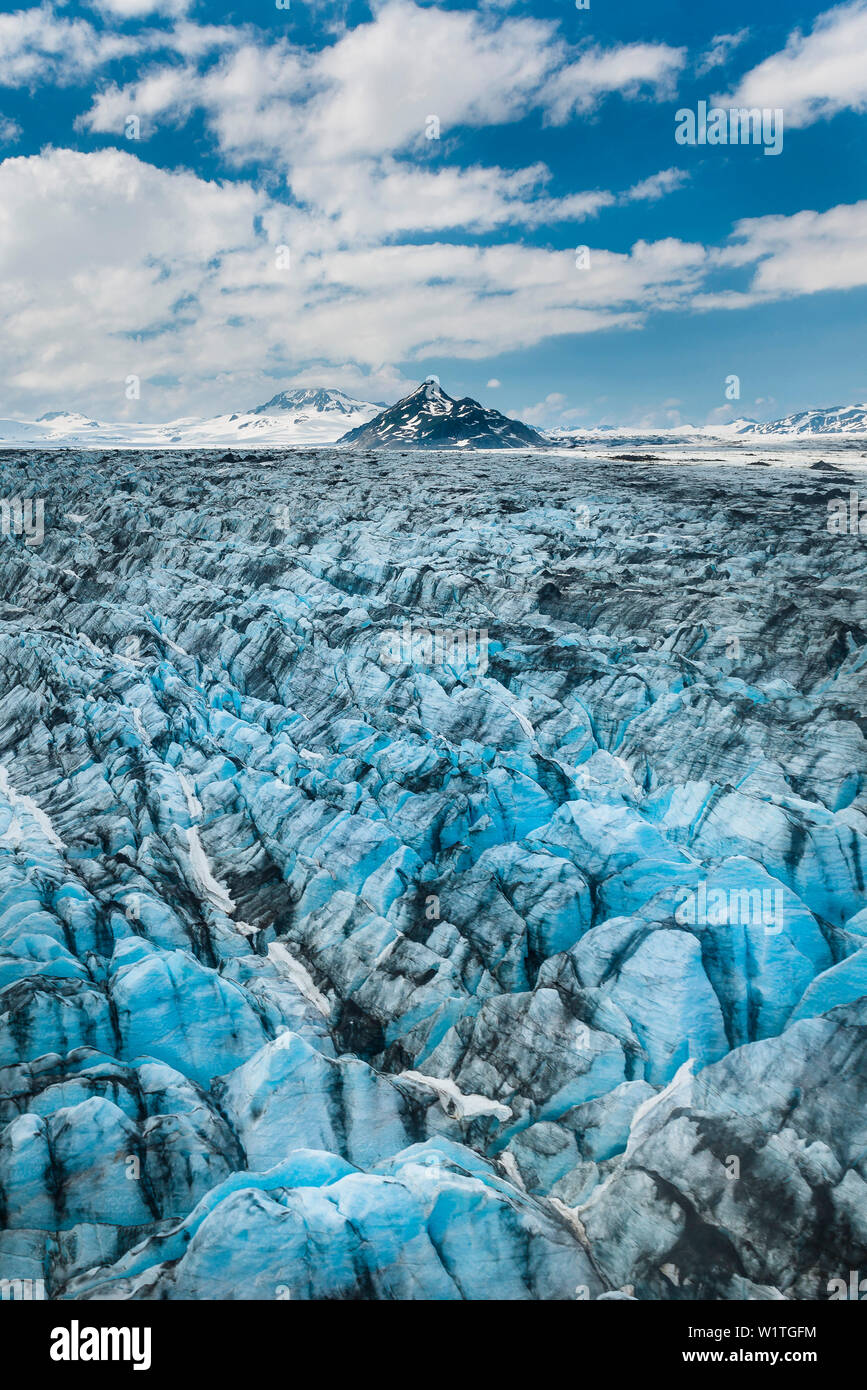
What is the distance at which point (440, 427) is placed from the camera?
158 meters

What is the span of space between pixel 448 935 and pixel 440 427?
157618mm

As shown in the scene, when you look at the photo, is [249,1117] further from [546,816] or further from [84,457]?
[84,457]

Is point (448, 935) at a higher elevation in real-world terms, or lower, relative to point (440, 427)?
lower

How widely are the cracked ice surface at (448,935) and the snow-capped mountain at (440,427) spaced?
123950mm

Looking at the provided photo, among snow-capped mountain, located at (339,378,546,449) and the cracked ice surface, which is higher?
snow-capped mountain, located at (339,378,546,449)

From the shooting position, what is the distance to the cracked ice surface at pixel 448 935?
9070 millimetres

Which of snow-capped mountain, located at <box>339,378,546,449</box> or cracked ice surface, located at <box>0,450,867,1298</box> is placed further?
snow-capped mountain, located at <box>339,378,546,449</box>

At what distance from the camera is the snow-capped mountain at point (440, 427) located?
148 m

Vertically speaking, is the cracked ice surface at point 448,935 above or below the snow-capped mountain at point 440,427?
below

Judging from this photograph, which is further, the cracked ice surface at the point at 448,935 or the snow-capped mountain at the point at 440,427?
the snow-capped mountain at the point at 440,427

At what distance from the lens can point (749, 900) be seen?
1286 centimetres

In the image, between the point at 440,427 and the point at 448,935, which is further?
the point at 440,427

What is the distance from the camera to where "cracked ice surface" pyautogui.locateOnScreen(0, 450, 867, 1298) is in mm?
9070

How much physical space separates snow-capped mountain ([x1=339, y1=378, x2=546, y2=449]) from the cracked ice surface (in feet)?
407
